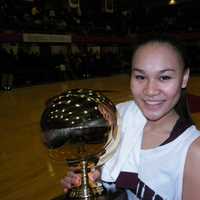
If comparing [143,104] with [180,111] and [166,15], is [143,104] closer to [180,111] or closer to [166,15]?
[180,111]

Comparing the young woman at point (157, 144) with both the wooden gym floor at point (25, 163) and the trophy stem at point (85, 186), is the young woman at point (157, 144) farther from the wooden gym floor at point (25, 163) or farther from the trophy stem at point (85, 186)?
the wooden gym floor at point (25, 163)

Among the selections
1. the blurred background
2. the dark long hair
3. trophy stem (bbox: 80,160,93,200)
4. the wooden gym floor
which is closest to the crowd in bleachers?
the blurred background

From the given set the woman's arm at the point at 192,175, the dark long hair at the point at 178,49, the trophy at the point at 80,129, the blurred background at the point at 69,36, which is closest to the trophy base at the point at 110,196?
the trophy at the point at 80,129

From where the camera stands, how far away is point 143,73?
31.9 inches

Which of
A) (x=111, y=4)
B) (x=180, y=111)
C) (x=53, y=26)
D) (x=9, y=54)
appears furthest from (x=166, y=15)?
(x=180, y=111)

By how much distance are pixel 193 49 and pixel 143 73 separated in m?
11.5

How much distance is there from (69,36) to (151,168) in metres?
9.42

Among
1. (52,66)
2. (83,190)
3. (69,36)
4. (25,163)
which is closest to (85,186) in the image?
(83,190)

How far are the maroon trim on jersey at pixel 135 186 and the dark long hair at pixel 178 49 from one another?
0.20 m

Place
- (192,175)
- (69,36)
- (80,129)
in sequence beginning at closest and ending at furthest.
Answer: (80,129) → (192,175) → (69,36)

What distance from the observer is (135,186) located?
82 centimetres

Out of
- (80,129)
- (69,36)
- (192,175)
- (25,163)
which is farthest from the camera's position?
(69,36)

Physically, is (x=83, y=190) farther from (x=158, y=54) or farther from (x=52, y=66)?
(x=52, y=66)

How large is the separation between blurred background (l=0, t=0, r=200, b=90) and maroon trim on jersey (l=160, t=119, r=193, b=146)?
6008 millimetres
